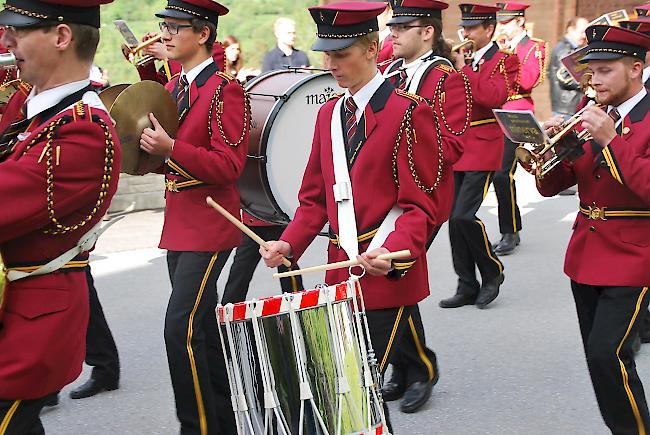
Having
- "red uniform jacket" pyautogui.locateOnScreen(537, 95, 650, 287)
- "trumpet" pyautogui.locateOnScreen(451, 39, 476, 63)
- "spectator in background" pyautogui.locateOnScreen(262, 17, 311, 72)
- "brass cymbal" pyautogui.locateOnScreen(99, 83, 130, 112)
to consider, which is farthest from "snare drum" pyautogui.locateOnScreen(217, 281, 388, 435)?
"spectator in background" pyautogui.locateOnScreen(262, 17, 311, 72)

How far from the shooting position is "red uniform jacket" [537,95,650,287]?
12.6 feet

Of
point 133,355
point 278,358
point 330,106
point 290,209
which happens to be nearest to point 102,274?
point 133,355

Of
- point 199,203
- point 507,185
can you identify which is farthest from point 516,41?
point 199,203

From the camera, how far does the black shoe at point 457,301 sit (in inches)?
265

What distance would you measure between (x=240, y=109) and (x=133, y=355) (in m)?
2.06

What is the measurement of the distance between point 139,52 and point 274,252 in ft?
5.99

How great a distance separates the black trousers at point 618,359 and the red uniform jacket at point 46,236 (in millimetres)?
1903

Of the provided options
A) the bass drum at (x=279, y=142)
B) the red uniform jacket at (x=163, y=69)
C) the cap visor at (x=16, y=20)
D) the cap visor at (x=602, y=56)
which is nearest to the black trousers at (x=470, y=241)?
the bass drum at (x=279, y=142)

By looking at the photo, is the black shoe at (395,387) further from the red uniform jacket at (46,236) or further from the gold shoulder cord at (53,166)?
the gold shoulder cord at (53,166)

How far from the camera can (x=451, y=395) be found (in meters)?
5.07

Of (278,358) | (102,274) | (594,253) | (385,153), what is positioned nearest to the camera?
(278,358)

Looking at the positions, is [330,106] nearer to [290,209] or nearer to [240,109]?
[240,109]

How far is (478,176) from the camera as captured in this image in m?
6.90

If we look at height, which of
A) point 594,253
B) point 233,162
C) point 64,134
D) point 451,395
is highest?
point 64,134
